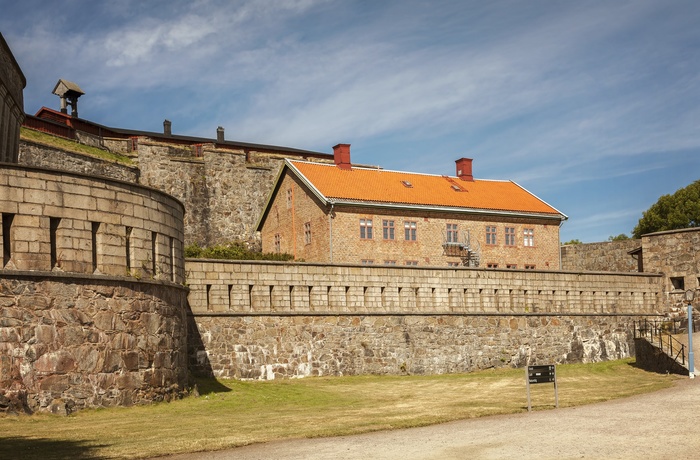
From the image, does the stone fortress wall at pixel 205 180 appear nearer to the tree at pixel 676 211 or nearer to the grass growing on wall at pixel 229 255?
the grass growing on wall at pixel 229 255

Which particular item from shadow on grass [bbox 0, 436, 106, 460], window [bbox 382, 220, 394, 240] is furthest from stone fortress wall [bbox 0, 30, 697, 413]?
window [bbox 382, 220, 394, 240]

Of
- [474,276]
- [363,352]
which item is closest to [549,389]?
[363,352]

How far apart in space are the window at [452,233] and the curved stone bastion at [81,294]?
25.0 metres

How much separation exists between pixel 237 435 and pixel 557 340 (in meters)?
23.4

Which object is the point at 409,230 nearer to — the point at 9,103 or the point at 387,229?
the point at 387,229

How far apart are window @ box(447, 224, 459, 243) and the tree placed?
83.8ft

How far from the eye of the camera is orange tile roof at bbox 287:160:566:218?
1641 inches

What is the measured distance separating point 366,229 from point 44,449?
94.0 feet

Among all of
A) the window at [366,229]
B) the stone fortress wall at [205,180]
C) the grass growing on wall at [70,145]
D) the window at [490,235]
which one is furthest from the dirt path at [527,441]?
the stone fortress wall at [205,180]

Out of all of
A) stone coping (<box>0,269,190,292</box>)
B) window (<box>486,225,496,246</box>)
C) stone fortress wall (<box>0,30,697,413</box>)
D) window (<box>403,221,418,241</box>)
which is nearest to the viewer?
stone coping (<box>0,269,190,292</box>)

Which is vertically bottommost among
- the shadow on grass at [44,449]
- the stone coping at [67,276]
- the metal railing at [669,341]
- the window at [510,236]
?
the shadow on grass at [44,449]

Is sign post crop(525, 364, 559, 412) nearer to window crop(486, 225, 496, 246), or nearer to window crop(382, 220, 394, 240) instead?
window crop(382, 220, 394, 240)

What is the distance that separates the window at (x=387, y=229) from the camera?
41.7 meters

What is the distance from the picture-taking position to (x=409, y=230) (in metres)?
42.5
